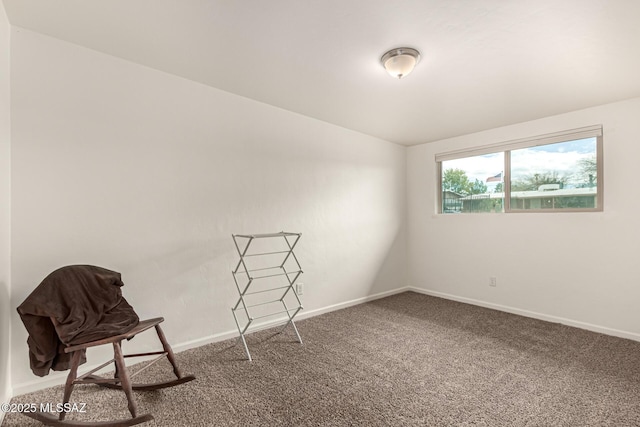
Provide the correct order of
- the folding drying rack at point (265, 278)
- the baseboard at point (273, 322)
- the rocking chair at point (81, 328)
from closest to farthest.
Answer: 1. the rocking chair at point (81, 328)
2. the baseboard at point (273, 322)
3. the folding drying rack at point (265, 278)

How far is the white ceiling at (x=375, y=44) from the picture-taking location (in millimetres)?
1841

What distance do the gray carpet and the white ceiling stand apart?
2.20 meters

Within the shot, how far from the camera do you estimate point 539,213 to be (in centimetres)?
340

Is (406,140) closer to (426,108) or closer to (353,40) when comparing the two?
(426,108)

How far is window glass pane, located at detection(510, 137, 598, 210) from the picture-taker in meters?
3.14

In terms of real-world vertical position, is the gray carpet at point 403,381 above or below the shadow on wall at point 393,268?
below

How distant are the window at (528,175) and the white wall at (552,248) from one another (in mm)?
94

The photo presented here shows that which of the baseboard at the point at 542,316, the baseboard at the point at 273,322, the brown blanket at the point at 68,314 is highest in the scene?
the brown blanket at the point at 68,314

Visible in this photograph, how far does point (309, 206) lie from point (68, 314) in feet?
7.54

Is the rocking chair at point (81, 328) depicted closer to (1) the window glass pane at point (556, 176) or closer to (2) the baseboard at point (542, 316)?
(2) the baseboard at point (542, 316)

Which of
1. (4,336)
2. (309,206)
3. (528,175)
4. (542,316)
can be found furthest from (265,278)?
(528,175)

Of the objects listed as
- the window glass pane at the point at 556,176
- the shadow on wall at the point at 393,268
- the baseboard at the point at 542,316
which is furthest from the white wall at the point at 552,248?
the shadow on wall at the point at 393,268

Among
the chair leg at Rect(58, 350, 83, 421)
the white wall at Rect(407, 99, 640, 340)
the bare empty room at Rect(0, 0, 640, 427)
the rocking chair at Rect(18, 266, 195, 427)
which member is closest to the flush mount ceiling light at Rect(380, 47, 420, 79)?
the bare empty room at Rect(0, 0, 640, 427)

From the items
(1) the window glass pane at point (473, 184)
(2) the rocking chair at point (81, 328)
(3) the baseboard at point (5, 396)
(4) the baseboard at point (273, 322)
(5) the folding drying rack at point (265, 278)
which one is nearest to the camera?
(2) the rocking chair at point (81, 328)
